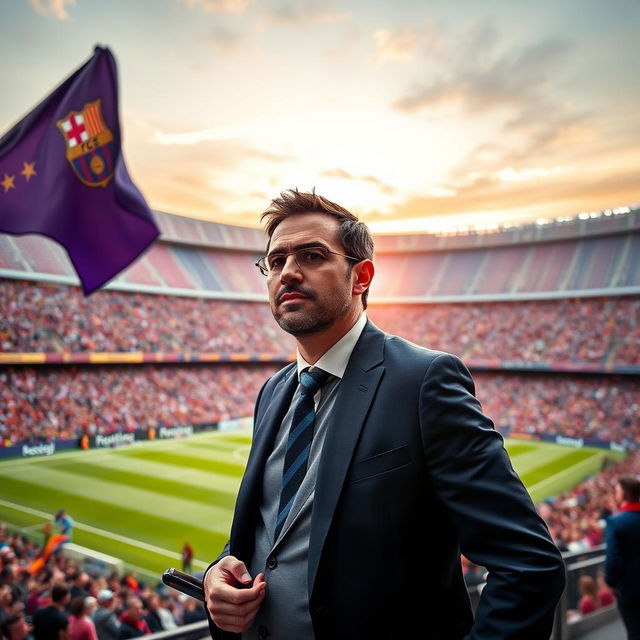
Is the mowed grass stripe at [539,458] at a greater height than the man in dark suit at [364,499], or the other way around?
the man in dark suit at [364,499]

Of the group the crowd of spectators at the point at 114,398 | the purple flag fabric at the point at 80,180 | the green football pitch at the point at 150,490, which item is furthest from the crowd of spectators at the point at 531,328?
the purple flag fabric at the point at 80,180

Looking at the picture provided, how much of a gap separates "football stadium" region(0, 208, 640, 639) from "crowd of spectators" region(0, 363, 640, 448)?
4.1 inches

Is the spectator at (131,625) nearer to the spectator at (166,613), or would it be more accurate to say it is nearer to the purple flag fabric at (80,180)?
the spectator at (166,613)

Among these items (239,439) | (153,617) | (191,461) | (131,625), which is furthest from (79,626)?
(239,439)

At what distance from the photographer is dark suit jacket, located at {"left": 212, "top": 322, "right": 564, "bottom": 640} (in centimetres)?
167

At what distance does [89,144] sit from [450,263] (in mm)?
41982

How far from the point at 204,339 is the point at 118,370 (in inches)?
269

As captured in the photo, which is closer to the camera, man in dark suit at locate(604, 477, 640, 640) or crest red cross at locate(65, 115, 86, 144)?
man in dark suit at locate(604, 477, 640, 640)

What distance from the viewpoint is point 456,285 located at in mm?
43438

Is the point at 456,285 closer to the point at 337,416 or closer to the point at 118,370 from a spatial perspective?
the point at 118,370

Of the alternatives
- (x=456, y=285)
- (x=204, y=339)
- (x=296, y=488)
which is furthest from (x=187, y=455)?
(x=456, y=285)

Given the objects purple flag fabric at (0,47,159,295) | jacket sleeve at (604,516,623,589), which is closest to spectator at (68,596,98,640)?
purple flag fabric at (0,47,159,295)

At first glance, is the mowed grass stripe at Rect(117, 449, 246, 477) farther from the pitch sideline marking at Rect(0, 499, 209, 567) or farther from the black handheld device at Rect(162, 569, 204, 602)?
the black handheld device at Rect(162, 569, 204, 602)

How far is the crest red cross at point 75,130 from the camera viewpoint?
5.65m
